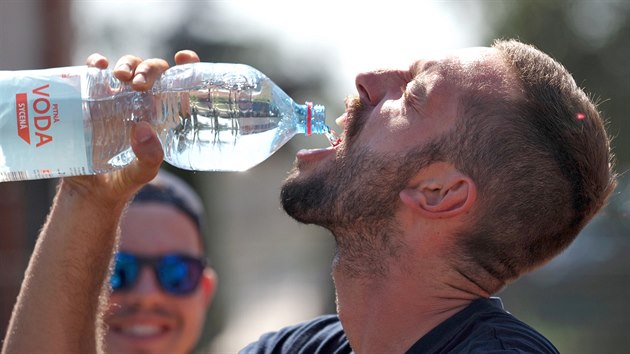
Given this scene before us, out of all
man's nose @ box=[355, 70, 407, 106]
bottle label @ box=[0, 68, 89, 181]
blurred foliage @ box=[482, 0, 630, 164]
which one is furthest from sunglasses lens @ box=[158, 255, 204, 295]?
blurred foliage @ box=[482, 0, 630, 164]

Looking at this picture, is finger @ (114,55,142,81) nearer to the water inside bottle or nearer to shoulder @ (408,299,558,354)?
the water inside bottle

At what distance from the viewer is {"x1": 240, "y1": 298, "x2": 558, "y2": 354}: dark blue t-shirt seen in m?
2.87

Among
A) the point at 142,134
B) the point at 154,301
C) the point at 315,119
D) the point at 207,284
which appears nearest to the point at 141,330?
the point at 154,301

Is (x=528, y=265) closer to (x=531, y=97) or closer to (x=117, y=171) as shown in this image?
(x=531, y=97)

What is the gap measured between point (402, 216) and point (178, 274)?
7.07 feet

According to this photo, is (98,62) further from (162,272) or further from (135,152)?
(162,272)

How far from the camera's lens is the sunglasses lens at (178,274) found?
A: 5195mm

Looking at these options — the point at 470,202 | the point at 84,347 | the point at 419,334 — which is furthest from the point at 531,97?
the point at 84,347

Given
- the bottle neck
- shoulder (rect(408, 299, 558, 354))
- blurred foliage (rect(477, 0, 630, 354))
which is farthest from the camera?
blurred foliage (rect(477, 0, 630, 354))

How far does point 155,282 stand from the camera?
5184 mm

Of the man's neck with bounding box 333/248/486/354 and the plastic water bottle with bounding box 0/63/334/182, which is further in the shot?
the plastic water bottle with bounding box 0/63/334/182

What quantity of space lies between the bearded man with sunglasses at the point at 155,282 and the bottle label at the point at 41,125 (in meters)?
1.74

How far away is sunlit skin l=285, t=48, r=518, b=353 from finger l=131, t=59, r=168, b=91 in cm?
54

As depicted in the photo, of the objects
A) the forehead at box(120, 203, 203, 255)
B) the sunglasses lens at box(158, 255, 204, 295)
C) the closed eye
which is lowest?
the sunglasses lens at box(158, 255, 204, 295)
